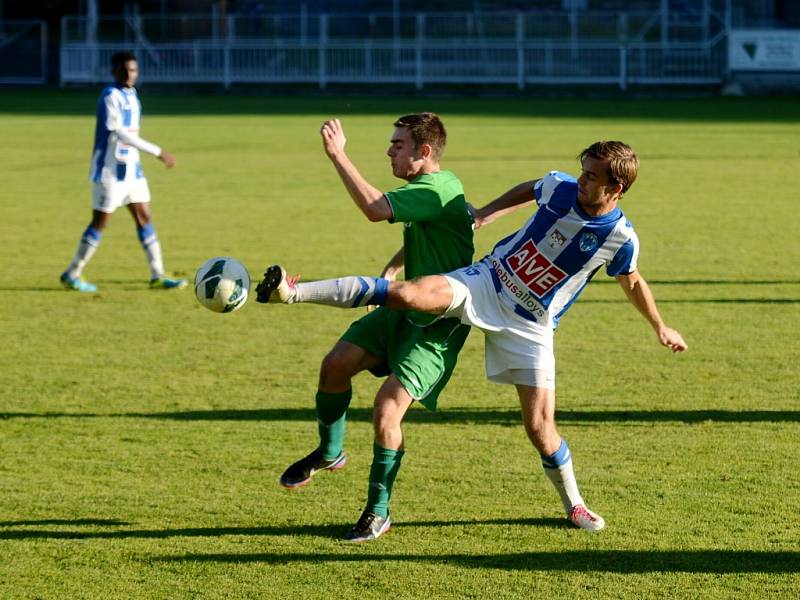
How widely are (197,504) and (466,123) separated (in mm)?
26346

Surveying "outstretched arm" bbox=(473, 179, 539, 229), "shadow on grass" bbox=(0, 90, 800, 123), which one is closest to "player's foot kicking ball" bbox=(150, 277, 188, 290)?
"outstretched arm" bbox=(473, 179, 539, 229)

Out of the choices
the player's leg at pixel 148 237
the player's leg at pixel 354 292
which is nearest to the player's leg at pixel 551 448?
the player's leg at pixel 354 292

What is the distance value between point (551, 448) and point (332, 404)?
1042mm

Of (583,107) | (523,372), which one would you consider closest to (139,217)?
(523,372)

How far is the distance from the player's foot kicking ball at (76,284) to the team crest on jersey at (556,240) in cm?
739

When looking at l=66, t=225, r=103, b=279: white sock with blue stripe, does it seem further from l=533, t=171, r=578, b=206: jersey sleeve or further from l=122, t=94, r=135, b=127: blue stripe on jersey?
l=533, t=171, r=578, b=206: jersey sleeve

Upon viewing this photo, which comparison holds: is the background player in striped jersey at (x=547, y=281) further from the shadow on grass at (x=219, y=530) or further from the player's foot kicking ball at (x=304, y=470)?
the player's foot kicking ball at (x=304, y=470)

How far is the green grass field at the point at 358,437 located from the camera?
18.0 ft

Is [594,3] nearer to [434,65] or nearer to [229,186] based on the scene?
[434,65]

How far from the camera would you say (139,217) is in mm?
12320

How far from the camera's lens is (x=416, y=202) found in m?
5.68

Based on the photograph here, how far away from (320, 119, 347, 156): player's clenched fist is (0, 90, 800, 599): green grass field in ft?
5.50

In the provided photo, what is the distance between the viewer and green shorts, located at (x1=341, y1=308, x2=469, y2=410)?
228 inches

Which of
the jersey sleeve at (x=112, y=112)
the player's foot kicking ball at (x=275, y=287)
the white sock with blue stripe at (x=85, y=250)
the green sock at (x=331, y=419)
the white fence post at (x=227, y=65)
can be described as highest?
the white fence post at (x=227, y=65)
